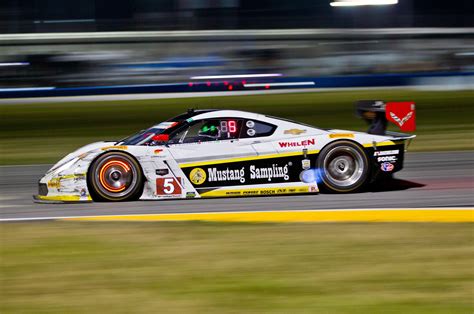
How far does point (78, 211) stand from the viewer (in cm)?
837

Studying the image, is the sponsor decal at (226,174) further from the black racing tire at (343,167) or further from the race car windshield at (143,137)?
the black racing tire at (343,167)

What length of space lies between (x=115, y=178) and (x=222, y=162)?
4.21 feet

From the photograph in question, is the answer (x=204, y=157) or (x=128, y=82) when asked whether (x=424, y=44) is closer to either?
(x=128, y=82)

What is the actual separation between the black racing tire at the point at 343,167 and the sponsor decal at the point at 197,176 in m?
1.40

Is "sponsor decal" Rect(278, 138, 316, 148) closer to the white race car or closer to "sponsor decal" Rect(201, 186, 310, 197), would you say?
the white race car

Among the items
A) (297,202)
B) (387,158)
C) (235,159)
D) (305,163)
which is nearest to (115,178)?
(235,159)

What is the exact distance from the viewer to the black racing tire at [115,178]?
8547 mm

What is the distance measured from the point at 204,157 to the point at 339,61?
1585cm

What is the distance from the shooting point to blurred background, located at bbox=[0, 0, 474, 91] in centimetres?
2262

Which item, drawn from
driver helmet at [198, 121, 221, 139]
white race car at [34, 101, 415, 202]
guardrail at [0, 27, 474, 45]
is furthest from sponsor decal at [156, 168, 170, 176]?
guardrail at [0, 27, 474, 45]

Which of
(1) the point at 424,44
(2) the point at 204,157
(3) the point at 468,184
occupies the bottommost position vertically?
(3) the point at 468,184

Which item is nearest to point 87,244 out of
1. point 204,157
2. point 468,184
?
point 204,157

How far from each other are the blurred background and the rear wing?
1318 cm

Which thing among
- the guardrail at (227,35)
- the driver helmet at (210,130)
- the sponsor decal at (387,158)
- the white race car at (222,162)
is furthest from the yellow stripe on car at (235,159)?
the guardrail at (227,35)
